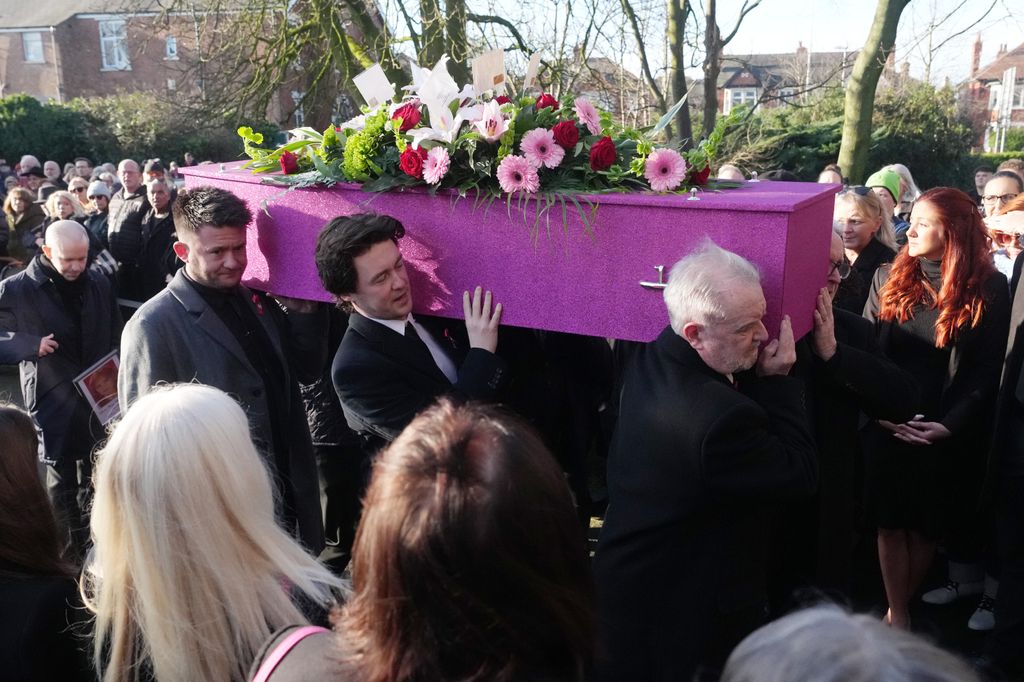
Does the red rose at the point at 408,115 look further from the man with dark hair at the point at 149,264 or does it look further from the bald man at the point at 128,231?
the bald man at the point at 128,231

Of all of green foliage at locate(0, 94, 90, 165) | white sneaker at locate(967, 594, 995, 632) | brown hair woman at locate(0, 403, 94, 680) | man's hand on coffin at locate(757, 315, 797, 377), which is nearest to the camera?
brown hair woman at locate(0, 403, 94, 680)

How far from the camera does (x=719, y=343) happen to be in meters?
2.33

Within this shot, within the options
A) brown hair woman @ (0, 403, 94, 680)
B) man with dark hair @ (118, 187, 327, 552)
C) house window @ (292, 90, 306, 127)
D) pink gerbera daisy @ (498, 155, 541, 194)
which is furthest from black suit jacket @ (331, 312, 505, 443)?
house window @ (292, 90, 306, 127)

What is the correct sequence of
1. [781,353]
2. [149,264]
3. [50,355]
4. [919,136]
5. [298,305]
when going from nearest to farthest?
[781,353] < [298,305] < [50,355] < [149,264] < [919,136]

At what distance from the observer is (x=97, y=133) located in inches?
954

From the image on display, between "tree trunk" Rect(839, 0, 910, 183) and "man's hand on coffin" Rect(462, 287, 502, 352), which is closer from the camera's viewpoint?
"man's hand on coffin" Rect(462, 287, 502, 352)

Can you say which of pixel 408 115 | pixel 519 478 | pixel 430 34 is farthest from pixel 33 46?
pixel 519 478

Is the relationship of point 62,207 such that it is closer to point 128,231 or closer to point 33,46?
point 128,231

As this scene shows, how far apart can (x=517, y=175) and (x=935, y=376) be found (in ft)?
6.70

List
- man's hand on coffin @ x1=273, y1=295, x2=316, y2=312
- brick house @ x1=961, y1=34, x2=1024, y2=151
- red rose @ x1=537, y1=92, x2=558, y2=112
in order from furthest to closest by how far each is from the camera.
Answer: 1. brick house @ x1=961, y1=34, x2=1024, y2=151
2. man's hand on coffin @ x1=273, y1=295, x2=316, y2=312
3. red rose @ x1=537, y1=92, x2=558, y2=112

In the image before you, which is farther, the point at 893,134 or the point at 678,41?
the point at 893,134

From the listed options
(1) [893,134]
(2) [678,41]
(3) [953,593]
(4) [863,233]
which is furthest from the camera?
(1) [893,134]

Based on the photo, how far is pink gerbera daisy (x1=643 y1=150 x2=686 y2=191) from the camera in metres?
2.65

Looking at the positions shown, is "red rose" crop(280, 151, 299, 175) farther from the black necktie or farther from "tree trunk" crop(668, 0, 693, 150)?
"tree trunk" crop(668, 0, 693, 150)
